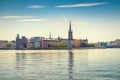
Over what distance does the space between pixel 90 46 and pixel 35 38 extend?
31.1 meters

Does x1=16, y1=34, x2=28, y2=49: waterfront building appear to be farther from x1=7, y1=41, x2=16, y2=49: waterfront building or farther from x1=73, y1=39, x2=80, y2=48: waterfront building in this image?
x1=73, y1=39, x2=80, y2=48: waterfront building

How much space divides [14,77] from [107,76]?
707cm

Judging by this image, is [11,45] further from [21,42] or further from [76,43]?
[76,43]

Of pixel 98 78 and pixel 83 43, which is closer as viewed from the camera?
pixel 98 78

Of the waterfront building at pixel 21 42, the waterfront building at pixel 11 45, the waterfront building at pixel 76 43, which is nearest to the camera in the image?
the waterfront building at pixel 76 43

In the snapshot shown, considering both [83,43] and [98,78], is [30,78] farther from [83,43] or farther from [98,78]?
[83,43]

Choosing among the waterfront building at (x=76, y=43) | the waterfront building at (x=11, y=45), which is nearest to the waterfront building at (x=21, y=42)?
the waterfront building at (x=11, y=45)

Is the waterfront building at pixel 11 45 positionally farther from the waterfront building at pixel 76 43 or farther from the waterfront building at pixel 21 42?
the waterfront building at pixel 76 43

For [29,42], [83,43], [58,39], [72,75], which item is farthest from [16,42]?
[72,75]

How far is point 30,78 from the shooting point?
24.7m

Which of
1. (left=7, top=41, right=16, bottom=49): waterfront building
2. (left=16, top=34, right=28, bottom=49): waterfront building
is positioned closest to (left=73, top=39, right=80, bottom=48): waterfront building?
(left=16, top=34, right=28, bottom=49): waterfront building

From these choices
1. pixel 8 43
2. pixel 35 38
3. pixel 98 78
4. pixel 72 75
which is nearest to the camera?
pixel 98 78

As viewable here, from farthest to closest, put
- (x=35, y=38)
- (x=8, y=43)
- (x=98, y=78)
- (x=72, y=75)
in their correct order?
1. (x=8, y=43)
2. (x=35, y=38)
3. (x=72, y=75)
4. (x=98, y=78)

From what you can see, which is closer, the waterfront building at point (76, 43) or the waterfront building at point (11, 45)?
the waterfront building at point (76, 43)
